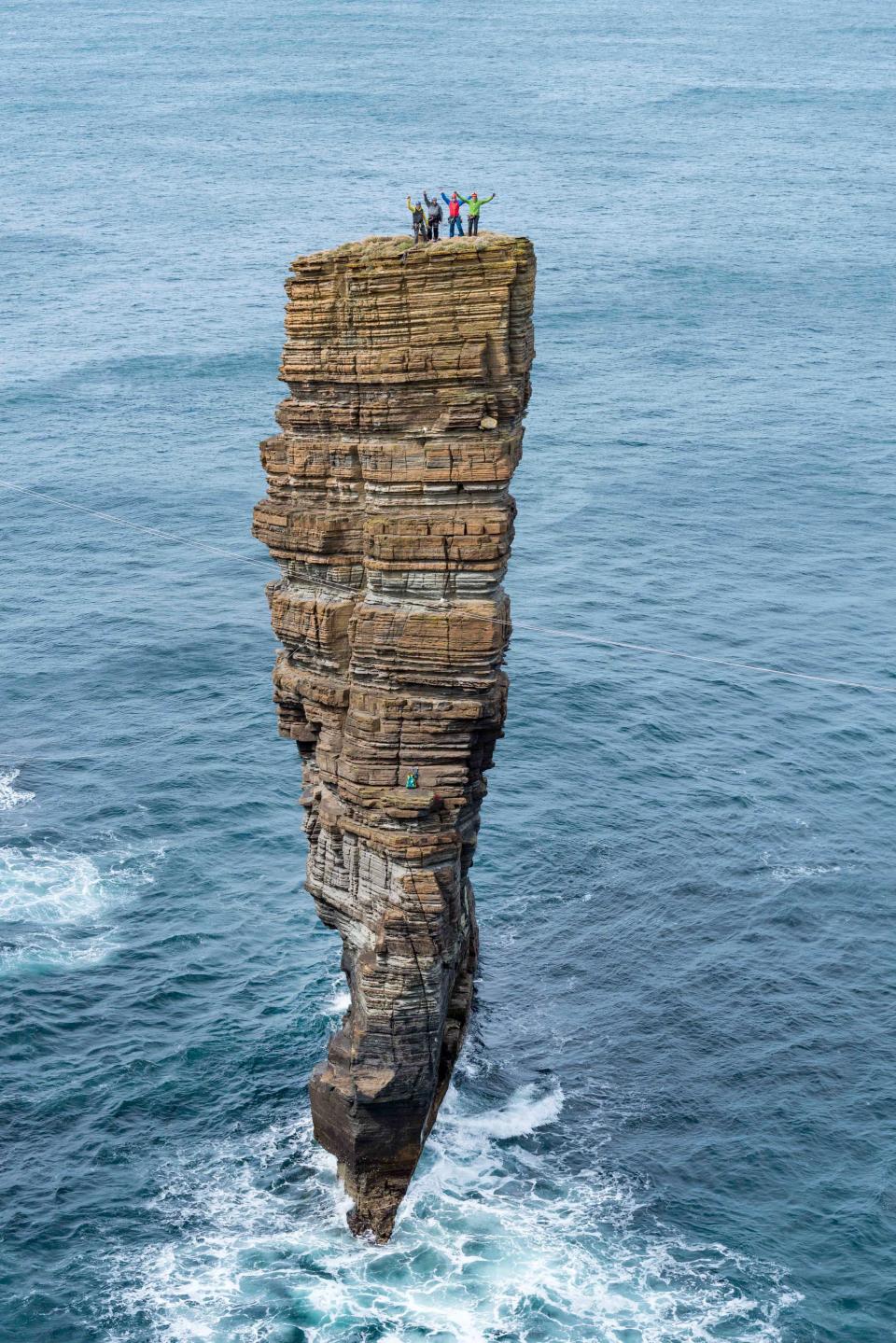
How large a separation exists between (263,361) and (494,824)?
260ft

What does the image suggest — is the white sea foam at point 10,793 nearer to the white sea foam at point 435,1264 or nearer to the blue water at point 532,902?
the blue water at point 532,902

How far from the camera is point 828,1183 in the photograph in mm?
68625

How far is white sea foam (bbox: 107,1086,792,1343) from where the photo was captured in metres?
62.9

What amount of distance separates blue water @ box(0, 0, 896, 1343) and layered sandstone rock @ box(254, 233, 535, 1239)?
6666mm

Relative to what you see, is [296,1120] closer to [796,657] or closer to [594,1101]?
[594,1101]

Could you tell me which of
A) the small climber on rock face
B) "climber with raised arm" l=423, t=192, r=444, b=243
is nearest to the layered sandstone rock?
the small climber on rock face

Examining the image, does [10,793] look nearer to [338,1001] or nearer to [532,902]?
[338,1001]

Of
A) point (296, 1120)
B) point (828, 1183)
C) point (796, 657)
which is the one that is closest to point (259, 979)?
point (296, 1120)

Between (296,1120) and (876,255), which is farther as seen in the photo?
(876,255)

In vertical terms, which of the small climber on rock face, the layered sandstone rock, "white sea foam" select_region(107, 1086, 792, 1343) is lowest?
"white sea foam" select_region(107, 1086, 792, 1343)

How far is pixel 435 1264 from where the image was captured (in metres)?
66.1

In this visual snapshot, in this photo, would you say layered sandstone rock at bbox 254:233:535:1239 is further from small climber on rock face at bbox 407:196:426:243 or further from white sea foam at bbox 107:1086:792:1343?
white sea foam at bbox 107:1086:792:1343

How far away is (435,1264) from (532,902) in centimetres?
2636

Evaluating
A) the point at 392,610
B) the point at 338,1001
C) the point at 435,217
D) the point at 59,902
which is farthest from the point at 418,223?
the point at 59,902
